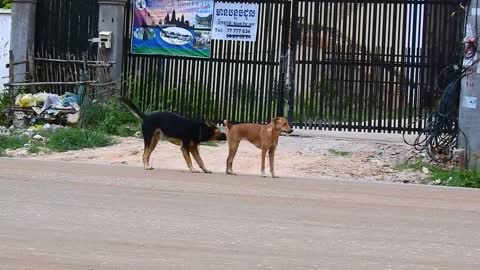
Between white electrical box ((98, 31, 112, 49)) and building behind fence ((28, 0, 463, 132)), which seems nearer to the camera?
building behind fence ((28, 0, 463, 132))

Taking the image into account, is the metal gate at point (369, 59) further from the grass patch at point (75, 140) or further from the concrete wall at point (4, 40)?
the concrete wall at point (4, 40)

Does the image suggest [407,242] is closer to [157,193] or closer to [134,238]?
[134,238]

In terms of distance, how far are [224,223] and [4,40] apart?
40.2 ft

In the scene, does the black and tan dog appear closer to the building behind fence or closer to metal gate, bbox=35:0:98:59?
the building behind fence

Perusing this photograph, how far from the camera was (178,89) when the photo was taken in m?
17.0

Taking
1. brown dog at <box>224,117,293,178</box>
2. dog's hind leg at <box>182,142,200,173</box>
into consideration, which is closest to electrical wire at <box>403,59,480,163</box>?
brown dog at <box>224,117,293,178</box>

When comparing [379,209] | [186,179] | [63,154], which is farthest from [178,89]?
[379,209]

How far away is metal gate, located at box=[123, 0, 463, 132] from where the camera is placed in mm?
15727

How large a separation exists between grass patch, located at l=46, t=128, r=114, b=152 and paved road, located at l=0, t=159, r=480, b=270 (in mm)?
2554

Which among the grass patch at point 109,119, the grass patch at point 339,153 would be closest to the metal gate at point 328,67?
the grass patch at point 109,119

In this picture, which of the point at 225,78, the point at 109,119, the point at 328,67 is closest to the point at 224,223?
the point at 109,119

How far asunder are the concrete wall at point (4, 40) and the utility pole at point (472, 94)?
10.5 metres

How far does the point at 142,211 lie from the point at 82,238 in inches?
60.0

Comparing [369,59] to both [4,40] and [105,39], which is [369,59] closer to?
[105,39]
